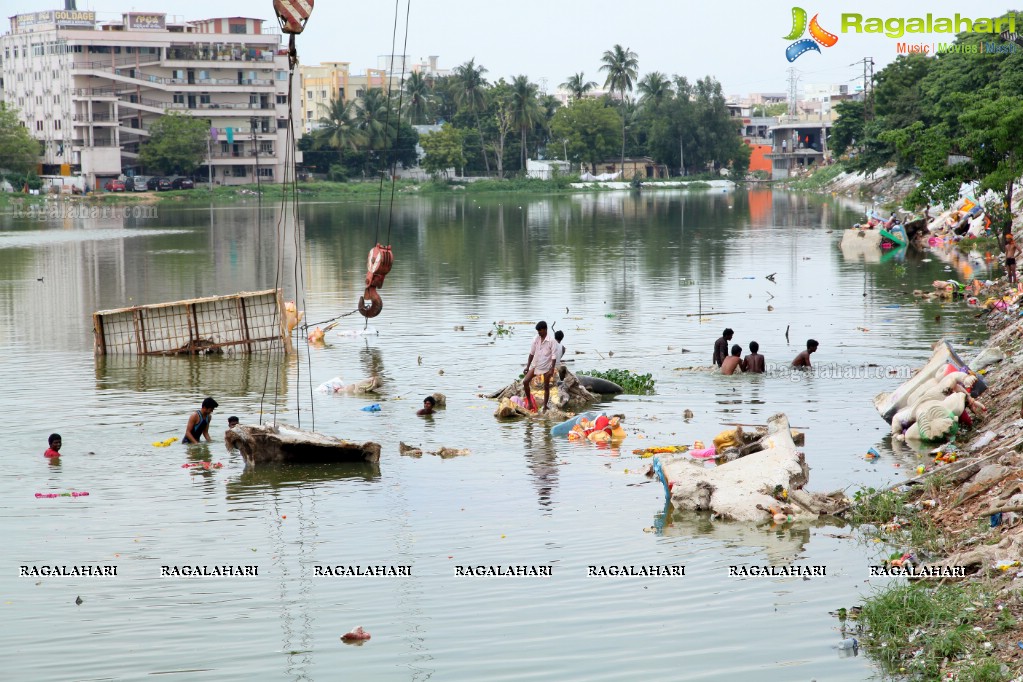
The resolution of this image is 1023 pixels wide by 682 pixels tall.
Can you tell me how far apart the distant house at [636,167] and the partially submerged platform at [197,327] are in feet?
394

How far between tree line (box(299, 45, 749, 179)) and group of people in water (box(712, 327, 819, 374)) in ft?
351

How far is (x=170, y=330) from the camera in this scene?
25.7 m

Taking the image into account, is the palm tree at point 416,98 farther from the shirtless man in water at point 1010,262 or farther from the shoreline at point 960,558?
the shoreline at point 960,558

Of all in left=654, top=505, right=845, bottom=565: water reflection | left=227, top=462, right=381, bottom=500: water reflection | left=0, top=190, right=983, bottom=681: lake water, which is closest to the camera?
left=0, top=190, right=983, bottom=681: lake water

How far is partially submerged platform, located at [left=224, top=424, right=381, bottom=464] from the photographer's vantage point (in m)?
16.2

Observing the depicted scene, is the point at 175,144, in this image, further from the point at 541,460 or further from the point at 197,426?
the point at 541,460

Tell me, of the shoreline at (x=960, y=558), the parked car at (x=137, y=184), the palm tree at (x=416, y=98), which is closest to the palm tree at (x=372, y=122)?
the palm tree at (x=416, y=98)

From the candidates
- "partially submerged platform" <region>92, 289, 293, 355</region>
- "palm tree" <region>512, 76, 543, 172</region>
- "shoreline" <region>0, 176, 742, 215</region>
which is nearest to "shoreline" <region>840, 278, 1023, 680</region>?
"partially submerged platform" <region>92, 289, 293, 355</region>

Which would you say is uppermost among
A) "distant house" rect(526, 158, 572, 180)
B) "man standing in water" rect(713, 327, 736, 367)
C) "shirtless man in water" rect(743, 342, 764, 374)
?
"distant house" rect(526, 158, 572, 180)

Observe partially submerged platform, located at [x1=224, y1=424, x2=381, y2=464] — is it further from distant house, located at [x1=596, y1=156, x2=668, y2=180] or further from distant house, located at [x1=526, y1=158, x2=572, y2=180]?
distant house, located at [x1=596, y1=156, x2=668, y2=180]

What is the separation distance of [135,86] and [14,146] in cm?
1577

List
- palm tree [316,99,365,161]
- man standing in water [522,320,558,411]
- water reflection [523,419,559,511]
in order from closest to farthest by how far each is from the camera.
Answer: water reflection [523,419,559,511] < man standing in water [522,320,558,411] < palm tree [316,99,365,161]

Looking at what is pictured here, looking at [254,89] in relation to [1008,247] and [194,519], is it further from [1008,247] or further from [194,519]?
[194,519]

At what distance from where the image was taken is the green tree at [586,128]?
445 ft
